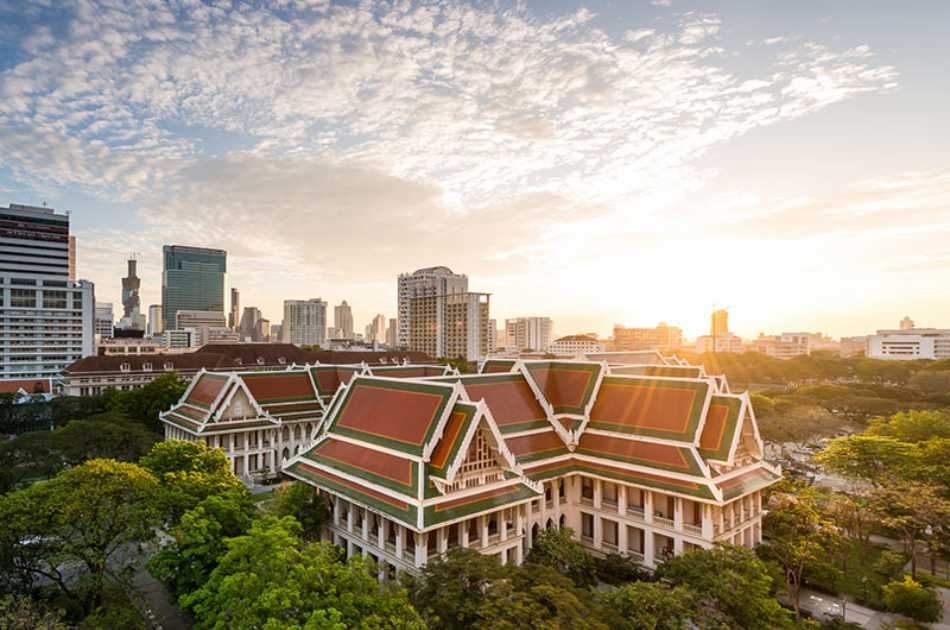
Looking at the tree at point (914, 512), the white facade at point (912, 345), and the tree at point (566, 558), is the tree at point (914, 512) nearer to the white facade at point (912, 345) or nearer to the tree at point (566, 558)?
the tree at point (566, 558)

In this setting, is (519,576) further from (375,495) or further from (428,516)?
(375,495)

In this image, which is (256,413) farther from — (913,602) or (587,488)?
(913,602)

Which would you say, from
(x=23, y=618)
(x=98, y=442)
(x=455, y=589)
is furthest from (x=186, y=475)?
(x=98, y=442)

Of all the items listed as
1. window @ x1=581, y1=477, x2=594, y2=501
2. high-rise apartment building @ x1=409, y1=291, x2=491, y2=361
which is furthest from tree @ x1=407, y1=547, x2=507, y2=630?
high-rise apartment building @ x1=409, y1=291, x2=491, y2=361

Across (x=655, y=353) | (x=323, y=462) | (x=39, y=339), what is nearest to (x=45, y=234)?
(x=39, y=339)

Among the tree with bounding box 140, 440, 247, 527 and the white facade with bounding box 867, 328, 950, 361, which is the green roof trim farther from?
the white facade with bounding box 867, 328, 950, 361
